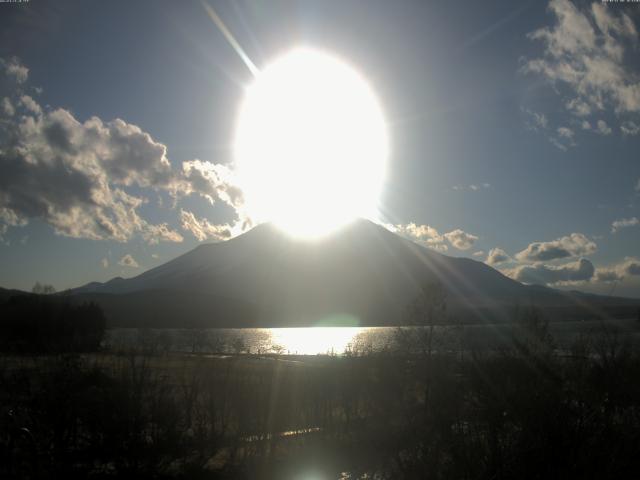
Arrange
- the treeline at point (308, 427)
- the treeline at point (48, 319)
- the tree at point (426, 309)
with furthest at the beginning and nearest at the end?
1. the treeline at point (48, 319)
2. the tree at point (426, 309)
3. the treeline at point (308, 427)

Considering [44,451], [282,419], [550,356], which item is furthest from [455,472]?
[550,356]

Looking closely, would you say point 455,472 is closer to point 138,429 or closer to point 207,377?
point 138,429

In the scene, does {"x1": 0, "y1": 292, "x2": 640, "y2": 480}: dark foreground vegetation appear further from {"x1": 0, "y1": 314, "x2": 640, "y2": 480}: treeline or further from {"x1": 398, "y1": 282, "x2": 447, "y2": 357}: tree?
{"x1": 398, "y1": 282, "x2": 447, "y2": 357}: tree

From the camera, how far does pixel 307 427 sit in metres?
26.6

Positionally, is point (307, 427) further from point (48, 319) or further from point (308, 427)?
point (48, 319)

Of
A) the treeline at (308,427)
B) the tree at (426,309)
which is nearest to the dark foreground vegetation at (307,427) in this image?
the treeline at (308,427)

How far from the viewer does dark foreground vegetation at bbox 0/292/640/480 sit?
1094cm

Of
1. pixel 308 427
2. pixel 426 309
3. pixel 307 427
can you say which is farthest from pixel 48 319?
pixel 308 427

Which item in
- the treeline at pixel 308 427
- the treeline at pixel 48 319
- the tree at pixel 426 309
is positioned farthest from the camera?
the treeline at pixel 48 319

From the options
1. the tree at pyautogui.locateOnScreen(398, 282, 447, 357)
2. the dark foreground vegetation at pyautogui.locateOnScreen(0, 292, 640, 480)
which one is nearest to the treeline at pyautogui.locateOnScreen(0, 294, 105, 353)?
the tree at pyautogui.locateOnScreen(398, 282, 447, 357)

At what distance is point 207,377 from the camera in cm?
2205

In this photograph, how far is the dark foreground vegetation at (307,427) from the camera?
35.9ft

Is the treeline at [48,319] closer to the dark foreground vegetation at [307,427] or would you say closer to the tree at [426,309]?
Result: the tree at [426,309]

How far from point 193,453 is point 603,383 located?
66.9ft
